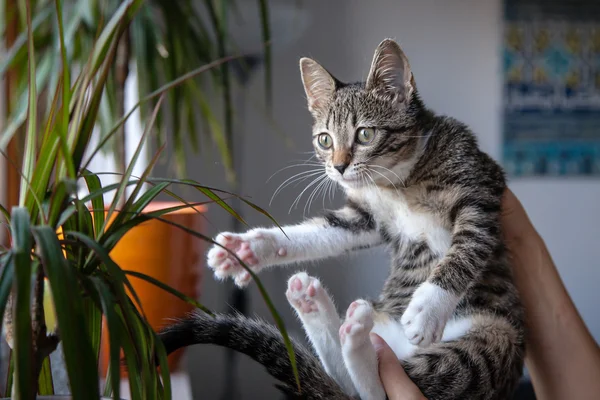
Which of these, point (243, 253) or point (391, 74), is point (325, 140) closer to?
point (391, 74)

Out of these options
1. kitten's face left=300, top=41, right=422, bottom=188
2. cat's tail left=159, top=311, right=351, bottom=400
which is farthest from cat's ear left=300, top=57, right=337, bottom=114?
cat's tail left=159, top=311, right=351, bottom=400

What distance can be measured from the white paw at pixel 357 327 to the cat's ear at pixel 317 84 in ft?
1.03

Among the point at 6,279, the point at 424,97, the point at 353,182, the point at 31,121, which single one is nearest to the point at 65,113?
the point at 31,121

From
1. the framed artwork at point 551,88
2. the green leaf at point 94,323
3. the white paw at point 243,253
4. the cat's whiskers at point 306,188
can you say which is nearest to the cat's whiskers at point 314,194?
the cat's whiskers at point 306,188

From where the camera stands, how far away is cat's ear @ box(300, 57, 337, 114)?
85 cm

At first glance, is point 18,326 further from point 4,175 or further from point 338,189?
point 4,175

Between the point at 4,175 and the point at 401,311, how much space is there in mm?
1145

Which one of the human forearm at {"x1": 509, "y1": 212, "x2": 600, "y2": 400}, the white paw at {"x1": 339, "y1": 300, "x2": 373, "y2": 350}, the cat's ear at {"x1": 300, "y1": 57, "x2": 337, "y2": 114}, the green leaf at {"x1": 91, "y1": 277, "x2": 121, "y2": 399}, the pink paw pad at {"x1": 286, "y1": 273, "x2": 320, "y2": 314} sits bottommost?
the human forearm at {"x1": 509, "y1": 212, "x2": 600, "y2": 400}

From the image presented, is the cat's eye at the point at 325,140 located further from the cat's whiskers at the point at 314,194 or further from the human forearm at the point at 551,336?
the human forearm at the point at 551,336

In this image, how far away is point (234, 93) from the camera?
2.18 meters

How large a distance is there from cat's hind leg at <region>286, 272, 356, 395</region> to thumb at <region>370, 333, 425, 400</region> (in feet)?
0.20

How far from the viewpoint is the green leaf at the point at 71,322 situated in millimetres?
412

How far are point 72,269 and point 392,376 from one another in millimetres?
390

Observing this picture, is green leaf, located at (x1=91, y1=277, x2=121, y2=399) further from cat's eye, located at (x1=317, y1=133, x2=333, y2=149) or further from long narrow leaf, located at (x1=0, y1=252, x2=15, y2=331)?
cat's eye, located at (x1=317, y1=133, x2=333, y2=149)
